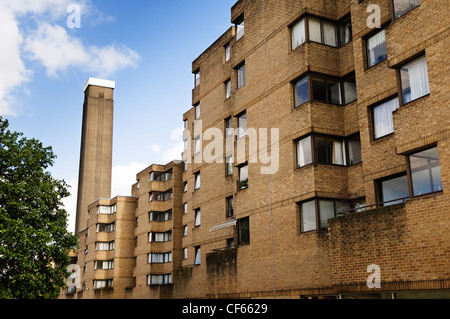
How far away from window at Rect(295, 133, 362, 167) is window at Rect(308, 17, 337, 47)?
4.89m

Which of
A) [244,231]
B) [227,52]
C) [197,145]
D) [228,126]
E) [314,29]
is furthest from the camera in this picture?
[197,145]

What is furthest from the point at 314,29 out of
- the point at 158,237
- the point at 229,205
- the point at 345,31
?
the point at 158,237

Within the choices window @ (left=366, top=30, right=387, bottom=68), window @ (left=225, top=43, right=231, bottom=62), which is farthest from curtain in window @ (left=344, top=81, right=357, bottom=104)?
window @ (left=225, top=43, right=231, bottom=62)

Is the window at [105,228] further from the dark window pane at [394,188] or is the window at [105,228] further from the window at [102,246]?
the dark window pane at [394,188]

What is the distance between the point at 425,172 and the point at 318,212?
648cm

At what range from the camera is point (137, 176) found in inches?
2562

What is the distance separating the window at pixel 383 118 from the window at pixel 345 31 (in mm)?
5119

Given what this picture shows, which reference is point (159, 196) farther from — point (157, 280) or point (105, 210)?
point (105, 210)

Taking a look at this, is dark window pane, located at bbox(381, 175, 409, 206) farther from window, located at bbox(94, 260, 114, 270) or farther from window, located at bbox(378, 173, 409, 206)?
window, located at bbox(94, 260, 114, 270)

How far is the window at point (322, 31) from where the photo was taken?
2356 centimetres

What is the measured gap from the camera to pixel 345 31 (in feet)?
78.3

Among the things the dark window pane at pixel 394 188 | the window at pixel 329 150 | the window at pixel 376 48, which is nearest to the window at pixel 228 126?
the window at pixel 329 150
